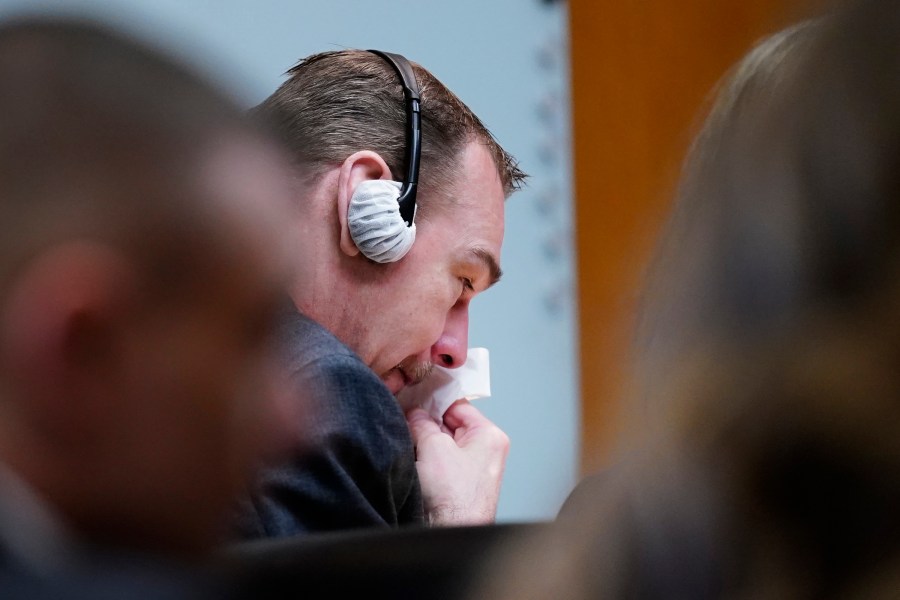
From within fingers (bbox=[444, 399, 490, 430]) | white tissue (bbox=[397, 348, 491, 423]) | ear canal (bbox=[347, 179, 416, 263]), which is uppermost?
ear canal (bbox=[347, 179, 416, 263])

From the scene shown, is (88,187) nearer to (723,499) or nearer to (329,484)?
(723,499)

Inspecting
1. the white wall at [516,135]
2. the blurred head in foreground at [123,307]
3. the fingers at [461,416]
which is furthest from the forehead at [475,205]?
the white wall at [516,135]

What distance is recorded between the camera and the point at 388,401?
1164 millimetres

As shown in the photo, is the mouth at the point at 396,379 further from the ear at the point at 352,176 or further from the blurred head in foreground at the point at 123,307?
the blurred head in foreground at the point at 123,307

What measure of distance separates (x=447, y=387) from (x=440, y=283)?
0.18 m

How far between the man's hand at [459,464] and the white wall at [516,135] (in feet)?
3.49

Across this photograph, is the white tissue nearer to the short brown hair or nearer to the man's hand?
the man's hand

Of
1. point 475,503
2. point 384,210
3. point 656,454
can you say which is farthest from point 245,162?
point 475,503

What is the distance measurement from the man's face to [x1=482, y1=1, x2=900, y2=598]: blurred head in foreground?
1.12 meters

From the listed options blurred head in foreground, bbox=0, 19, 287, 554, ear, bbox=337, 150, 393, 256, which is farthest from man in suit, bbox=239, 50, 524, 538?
blurred head in foreground, bbox=0, 19, 287, 554

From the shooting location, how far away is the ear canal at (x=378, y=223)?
1.42 meters

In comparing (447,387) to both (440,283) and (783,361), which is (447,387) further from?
(783,361)

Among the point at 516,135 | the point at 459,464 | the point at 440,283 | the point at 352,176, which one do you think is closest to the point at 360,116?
the point at 352,176

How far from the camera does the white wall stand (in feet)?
8.86
